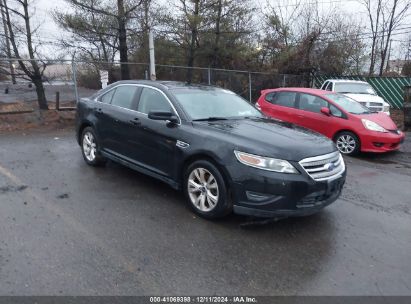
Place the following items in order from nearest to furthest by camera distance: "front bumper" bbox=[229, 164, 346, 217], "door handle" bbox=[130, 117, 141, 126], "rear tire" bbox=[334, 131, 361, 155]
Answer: "front bumper" bbox=[229, 164, 346, 217] → "door handle" bbox=[130, 117, 141, 126] → "rear tire" bbox=[334, 131, 361, 155]

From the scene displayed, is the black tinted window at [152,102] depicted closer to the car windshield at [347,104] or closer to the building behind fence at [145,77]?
the car windshield at [347,104]

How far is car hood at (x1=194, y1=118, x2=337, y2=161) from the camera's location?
3.92 metres

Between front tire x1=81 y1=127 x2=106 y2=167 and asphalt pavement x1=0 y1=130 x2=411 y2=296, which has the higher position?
front tire x1=81 y1=127 x2=106 y2=167

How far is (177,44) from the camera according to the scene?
66.8 feet

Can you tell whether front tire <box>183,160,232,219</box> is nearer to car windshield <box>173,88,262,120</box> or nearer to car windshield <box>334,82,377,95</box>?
car windshield <box>173,88,262,120</box>

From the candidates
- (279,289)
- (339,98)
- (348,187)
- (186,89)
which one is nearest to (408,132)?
(339,98)

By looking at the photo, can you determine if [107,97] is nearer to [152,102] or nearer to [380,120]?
[152,102]

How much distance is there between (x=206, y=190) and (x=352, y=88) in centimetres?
1195

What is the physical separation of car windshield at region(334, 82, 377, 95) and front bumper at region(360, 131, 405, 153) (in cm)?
620

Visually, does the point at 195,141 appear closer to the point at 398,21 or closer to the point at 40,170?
the point at 40,170

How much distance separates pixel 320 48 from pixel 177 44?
8566mm

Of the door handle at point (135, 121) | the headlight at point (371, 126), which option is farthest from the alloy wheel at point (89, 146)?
the headlight at point (371, 126)

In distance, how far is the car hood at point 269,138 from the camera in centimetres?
392

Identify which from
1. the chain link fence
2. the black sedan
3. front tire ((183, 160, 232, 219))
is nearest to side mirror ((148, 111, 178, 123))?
the black sedan
